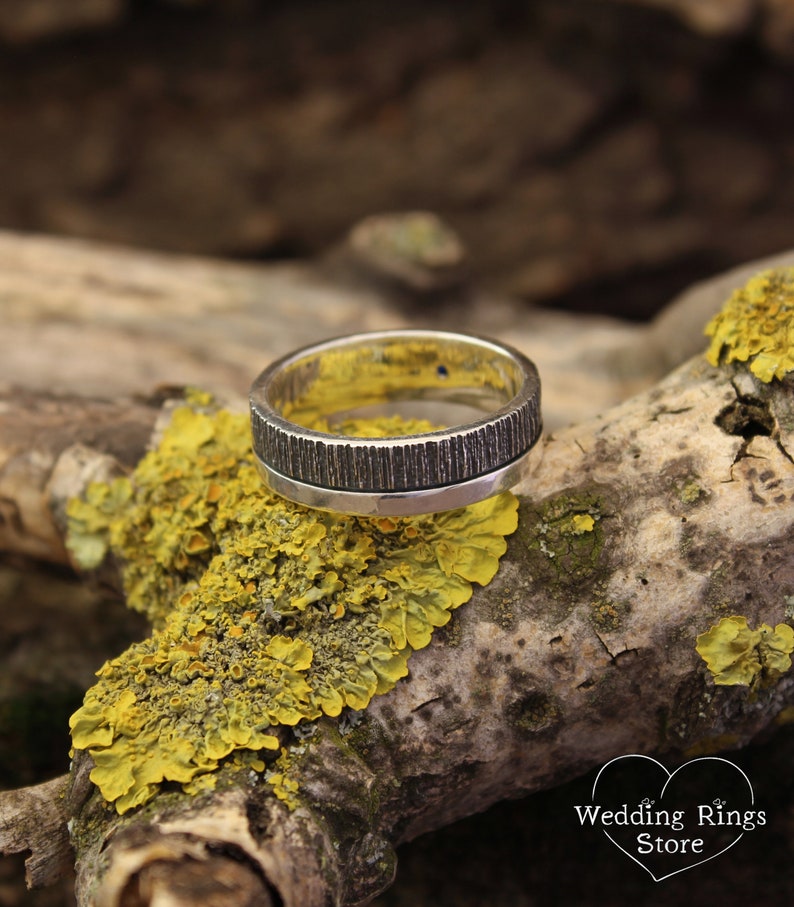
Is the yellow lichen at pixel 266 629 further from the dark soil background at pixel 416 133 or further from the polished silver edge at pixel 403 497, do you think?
the dark soil background at pixel 416 133

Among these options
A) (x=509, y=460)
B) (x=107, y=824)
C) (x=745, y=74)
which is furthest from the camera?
(x=745, y=74)

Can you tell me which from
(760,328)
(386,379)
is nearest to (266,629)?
(386,379)

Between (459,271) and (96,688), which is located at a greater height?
(96,688)

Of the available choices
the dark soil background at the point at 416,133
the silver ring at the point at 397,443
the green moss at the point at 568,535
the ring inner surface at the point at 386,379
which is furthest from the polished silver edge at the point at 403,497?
the dark soil background at the point at 416,133

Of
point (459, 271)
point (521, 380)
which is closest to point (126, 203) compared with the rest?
point (459, 271)

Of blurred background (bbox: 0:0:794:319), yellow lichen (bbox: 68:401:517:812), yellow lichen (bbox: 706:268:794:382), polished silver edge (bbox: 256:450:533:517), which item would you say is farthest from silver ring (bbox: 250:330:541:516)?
blurred background (bbox: 0:0:794:319)

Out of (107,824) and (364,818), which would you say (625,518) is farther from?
(107,824)
